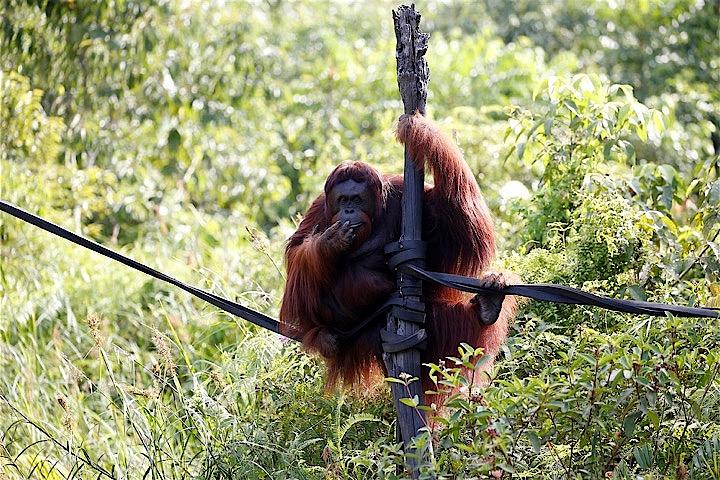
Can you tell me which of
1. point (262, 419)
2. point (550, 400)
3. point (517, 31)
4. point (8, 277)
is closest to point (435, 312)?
point (550, 400)

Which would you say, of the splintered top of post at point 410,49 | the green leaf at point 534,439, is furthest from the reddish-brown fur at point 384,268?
the green leaf at point 534,439

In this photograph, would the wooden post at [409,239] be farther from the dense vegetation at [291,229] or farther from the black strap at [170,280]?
the black strap at [170,280]

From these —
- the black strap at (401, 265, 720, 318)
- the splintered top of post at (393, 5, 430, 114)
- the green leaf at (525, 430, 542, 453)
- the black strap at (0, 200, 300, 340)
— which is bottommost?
the green leaf at (525, 430, 542, 453)

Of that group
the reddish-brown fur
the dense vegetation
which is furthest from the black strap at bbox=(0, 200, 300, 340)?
the dense vegetation

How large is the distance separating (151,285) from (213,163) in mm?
2734

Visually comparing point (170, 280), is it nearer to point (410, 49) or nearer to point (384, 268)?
point (384, 268)

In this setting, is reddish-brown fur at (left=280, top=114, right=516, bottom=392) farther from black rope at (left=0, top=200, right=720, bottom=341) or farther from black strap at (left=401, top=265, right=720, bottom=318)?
black strap at (left=401, top=265, right=720, bottom=318)

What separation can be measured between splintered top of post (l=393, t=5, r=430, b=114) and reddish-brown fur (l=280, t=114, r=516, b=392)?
0.23 metres

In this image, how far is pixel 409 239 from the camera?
132 inches

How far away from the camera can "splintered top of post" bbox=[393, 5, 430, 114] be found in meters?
3.24

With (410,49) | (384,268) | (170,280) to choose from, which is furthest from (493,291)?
(170,280)

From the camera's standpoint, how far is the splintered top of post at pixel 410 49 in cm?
324

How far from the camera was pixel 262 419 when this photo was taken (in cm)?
424

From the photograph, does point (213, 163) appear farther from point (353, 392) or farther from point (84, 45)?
point (353, 392)
